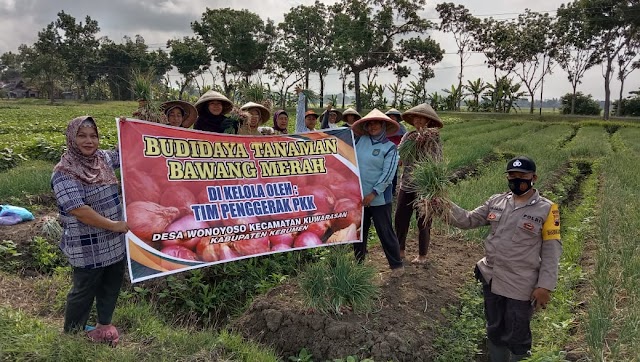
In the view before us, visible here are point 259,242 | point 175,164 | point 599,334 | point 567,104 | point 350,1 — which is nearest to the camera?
point 599,334

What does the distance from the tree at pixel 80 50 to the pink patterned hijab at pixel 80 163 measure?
5733 cm

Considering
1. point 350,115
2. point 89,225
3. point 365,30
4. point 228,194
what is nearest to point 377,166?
point 228,194

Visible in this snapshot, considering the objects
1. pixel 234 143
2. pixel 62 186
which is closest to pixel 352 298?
pixel 234 143

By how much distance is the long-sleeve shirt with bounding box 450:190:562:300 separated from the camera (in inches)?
117

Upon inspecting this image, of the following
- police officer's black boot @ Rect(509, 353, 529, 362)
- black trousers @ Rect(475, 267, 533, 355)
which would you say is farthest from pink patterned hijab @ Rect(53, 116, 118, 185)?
police officer's black boot @ Rect(509, 353, 529, 362)

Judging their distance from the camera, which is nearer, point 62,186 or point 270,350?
point 62,186

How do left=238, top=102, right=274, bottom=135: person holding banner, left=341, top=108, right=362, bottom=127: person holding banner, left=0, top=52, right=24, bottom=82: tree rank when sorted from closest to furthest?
left=238, top=102, right=274, bottom=135: person holding banner
left=341, top=108, right=362, bottom=127: person holding banner
left=0, top=52, right=24, bottom=82: tree

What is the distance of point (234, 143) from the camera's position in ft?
13.5

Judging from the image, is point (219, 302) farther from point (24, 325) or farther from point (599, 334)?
point (599, 334)

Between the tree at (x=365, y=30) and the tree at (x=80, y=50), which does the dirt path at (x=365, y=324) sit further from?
the tree at (x=80, y=50)

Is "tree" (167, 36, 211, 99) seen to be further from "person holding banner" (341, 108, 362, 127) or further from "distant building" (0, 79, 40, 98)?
"person holding banner" (341, 108, 362, 127)

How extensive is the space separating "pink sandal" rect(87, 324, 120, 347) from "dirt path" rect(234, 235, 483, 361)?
0.99 m

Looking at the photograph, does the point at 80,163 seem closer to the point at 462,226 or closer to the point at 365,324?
the point at 365,324

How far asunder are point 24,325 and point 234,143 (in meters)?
2.17
